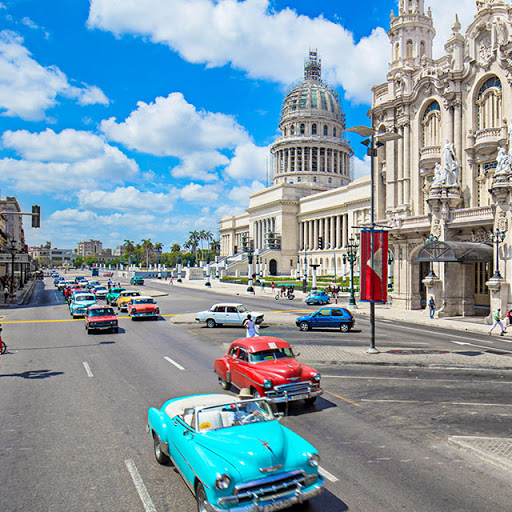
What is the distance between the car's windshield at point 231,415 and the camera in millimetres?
6957

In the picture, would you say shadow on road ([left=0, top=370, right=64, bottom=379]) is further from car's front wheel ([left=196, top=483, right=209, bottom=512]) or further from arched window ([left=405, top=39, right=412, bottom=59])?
arched window ([left=405, top=39, right=412, bottom=59])

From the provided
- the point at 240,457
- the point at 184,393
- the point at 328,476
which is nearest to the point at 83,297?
the point at 184,393

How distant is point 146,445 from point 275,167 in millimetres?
134519

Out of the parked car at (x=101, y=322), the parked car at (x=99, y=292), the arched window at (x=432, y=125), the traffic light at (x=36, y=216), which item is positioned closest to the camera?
the traffic light at (x=36, y=216)

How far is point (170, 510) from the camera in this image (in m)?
6.47

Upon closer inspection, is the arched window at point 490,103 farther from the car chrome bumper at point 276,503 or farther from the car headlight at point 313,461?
the car chrome bumper at point 276,503

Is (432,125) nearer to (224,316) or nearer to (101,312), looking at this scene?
(224,316)

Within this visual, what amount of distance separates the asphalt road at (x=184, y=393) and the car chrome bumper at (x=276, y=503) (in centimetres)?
60

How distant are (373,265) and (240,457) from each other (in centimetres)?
1395

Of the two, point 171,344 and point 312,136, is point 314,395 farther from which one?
point 312,136

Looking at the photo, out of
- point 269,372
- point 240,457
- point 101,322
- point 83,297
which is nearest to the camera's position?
point 240,457

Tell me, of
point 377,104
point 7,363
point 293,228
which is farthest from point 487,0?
point 293,228

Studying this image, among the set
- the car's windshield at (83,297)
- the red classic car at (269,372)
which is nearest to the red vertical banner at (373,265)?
the red classic car at (269,372)

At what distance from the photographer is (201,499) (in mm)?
6137
